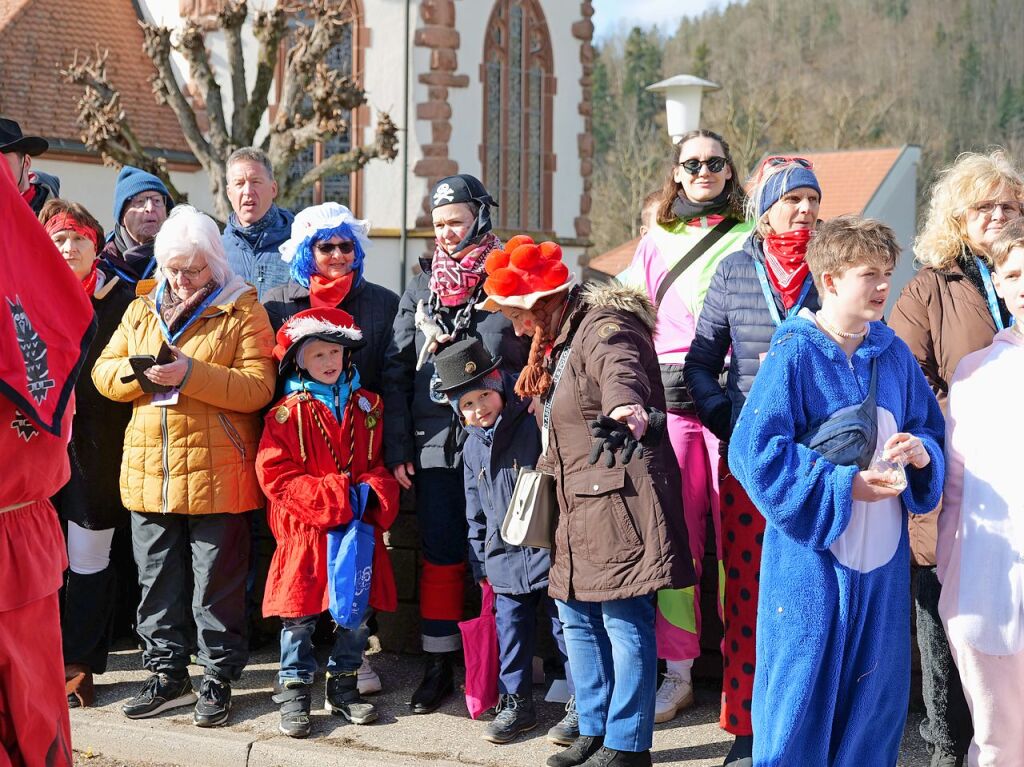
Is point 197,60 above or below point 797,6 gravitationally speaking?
below

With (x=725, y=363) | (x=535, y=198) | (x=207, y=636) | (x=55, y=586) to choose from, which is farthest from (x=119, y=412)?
(x=535, y=198)

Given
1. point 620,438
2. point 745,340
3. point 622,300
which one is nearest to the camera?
point 620,438

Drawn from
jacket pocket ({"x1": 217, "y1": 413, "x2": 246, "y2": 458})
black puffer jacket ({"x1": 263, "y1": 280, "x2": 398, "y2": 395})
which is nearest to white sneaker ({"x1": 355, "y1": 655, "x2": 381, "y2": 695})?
jacket pocket ({"x1": 217, "y1": 413, "x2": 246, "y2": 458})

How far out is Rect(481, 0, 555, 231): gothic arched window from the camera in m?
23.6

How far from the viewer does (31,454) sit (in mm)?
3227

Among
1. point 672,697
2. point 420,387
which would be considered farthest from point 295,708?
point 672,697

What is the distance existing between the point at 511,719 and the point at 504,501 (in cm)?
84

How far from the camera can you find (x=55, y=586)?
3320 mm

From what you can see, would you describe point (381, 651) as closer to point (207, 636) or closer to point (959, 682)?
point (207, 636)

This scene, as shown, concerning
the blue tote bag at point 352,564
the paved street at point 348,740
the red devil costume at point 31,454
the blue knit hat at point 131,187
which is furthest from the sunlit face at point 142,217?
the red devil costume at point 31,454

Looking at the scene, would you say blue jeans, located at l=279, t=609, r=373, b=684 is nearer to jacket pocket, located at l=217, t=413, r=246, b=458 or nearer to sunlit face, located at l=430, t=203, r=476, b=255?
jacket pocket, located at l=217, t=413, r=246, b=458

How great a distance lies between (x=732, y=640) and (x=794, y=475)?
1003mm

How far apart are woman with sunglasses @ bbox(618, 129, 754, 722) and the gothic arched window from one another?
60.6 ft

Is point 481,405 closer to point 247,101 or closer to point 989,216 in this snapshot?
point 989,216
